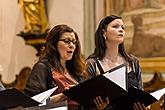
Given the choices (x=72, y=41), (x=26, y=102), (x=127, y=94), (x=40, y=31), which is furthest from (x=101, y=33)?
(x=40, y=31)

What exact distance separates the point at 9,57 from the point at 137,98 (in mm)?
4979

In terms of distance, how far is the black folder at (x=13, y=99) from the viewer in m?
2.69

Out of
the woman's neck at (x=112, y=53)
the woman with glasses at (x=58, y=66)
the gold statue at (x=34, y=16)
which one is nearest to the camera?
the woman with glasses at (x=58, y=66)

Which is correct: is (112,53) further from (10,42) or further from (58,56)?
(10,42)

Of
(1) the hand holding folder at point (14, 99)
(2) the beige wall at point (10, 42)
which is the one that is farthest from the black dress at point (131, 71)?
(2) the beige wall at point (10, 42)

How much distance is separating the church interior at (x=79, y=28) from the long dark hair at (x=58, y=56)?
1.88 meters

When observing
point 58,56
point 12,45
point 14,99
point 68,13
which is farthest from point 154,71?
point 14,99

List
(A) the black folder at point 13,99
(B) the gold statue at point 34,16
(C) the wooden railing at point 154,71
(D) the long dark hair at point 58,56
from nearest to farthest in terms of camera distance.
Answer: (A) the black folder at point 13,99, (D) the long dark hair at point 58,56, (C) the wooden railing at point 154,71, (B) the gold statue at point 34,16

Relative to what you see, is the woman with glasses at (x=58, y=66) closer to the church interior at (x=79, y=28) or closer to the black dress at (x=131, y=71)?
the black dress at (x=131, y=71)

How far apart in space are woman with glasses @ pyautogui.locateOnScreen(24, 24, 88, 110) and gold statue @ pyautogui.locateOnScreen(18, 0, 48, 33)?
3542 millimetres

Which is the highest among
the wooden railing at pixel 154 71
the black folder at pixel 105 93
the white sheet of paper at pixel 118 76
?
the white sheet of paper at pixel 118 76

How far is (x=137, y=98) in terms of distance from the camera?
3.15 metres

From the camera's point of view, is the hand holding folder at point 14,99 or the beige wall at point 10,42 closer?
the hand holding folder at point 14,99

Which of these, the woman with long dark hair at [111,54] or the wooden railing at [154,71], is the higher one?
the woman with long dark hair at [111,54]
